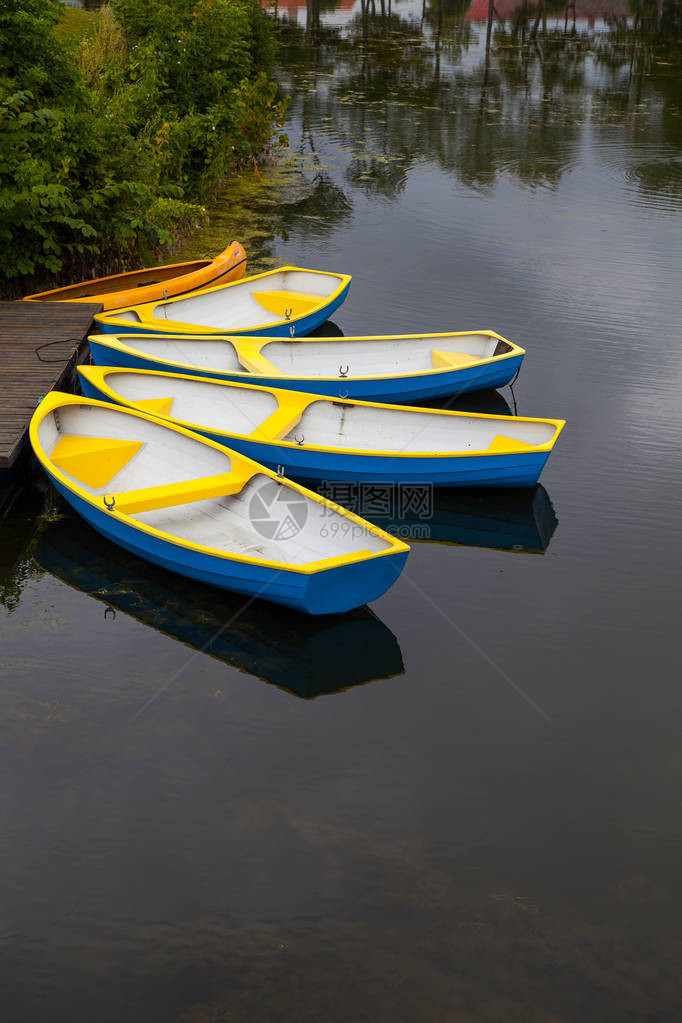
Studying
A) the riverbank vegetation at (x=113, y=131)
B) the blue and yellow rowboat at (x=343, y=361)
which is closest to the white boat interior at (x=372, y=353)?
the blue and yellow rowboat at (x=343, y=361)

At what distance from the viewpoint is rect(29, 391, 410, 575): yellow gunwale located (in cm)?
729

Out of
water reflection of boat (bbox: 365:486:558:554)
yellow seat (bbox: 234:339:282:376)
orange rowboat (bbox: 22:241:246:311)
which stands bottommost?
water reflection of boat (bbox: 365:486:558:554)

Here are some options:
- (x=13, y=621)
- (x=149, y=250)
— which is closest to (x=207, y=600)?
(x=13, y=621)

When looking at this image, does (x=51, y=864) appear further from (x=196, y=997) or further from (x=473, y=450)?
(x=473, y=450)

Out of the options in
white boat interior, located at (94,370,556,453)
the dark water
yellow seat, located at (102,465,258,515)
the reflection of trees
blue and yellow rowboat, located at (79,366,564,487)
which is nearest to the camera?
the dark water

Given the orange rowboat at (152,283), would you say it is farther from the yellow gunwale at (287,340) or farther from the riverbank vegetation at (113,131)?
the yellow gunwale at (287,340)

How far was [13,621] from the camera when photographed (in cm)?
807

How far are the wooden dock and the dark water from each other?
2.91ft

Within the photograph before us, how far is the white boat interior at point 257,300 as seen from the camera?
13203 millimetres

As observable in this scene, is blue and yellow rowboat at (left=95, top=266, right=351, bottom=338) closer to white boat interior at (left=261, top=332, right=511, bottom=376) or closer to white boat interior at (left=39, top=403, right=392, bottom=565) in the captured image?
white boat interior at (left=261, top=332, right=511, bottom=376)

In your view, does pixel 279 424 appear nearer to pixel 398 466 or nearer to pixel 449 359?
pixel 398 466

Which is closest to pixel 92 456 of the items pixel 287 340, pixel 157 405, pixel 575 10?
pixel 157 405

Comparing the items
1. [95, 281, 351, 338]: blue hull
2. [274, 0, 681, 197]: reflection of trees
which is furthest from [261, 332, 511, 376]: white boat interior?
[274, 0, 681, 197]: reflection of trees

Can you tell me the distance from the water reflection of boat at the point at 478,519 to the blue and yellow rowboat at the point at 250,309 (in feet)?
13.0
